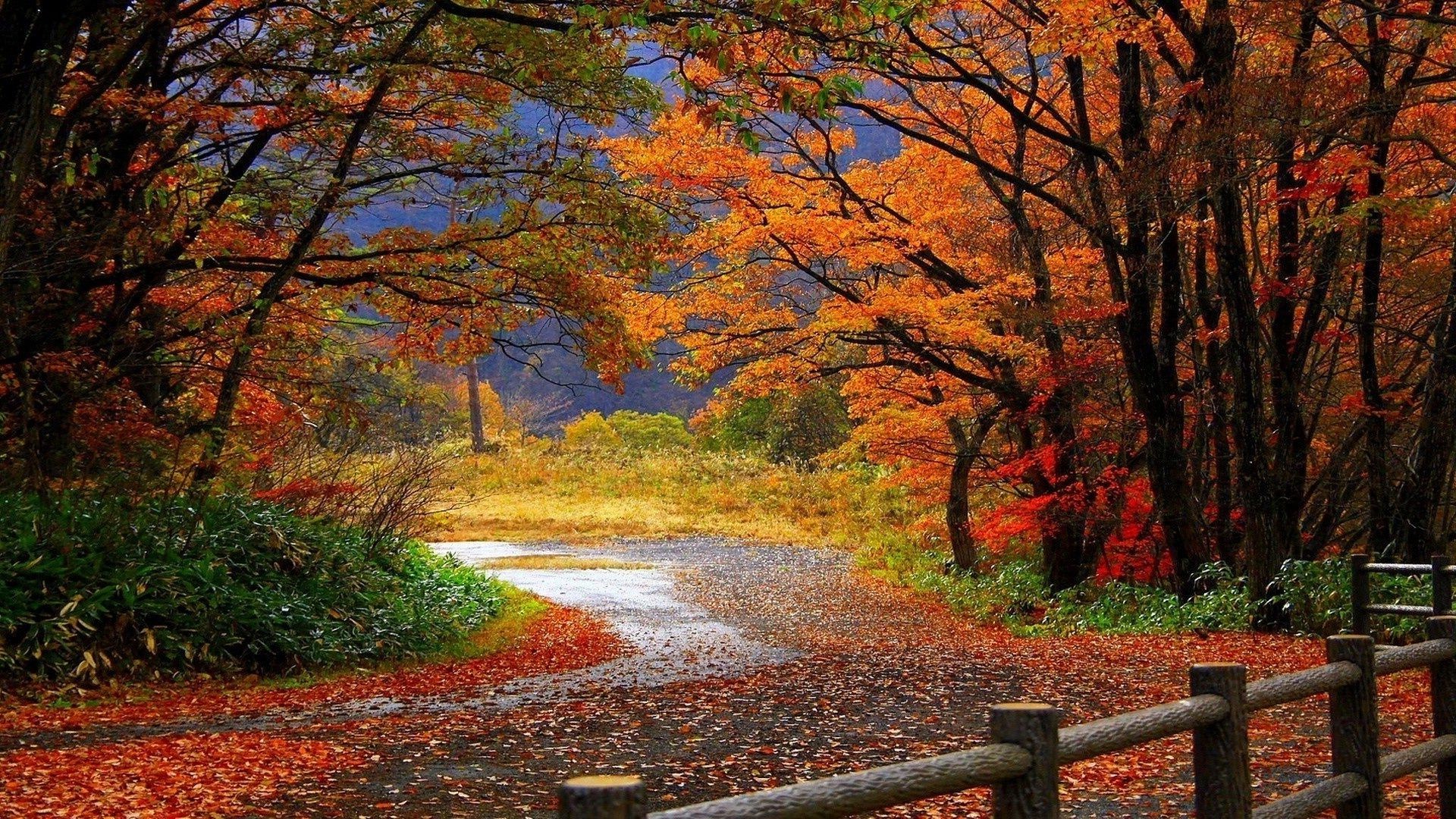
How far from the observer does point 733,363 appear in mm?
18547

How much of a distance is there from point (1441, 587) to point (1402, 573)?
83 cm

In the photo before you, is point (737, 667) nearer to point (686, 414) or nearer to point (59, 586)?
point (59, 586)

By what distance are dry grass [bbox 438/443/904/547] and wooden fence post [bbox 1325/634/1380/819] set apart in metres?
25.2

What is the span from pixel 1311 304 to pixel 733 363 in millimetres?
8885

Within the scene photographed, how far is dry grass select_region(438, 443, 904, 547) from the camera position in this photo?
33000mm

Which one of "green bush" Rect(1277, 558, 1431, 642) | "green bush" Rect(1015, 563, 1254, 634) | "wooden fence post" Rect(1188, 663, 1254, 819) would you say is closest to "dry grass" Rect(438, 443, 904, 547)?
"green bush" Rect(1015, 563, 1254, 634)

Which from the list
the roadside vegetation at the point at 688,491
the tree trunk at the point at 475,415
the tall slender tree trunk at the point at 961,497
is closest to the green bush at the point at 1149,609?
the tall slender tree trunk at the point at 961,497

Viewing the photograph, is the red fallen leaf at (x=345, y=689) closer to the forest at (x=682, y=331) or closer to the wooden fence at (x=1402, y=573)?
the forest at (x=682, y=331)

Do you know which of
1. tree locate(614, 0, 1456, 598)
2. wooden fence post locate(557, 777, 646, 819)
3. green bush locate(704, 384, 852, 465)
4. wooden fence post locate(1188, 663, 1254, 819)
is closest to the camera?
wooden fence post locate(557, 777, 646, 819)

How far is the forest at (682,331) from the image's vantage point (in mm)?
7898

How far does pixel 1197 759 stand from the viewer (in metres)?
3.85

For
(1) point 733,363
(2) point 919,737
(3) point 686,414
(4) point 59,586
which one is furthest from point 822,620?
(3) point 686,414

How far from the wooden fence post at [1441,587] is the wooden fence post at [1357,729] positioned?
489 centimetres

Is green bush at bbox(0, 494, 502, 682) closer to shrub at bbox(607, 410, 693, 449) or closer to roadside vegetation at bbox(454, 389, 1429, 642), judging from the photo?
roadside vegetation at bbox(454, 389, 1429, 642)
